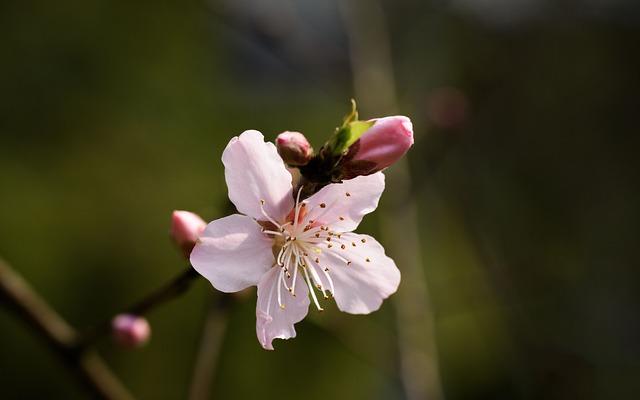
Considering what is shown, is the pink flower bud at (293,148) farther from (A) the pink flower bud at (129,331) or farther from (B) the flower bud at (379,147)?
(A) the pink flower bud at (129,331)

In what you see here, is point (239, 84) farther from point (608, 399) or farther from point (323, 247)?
point (323, 247)

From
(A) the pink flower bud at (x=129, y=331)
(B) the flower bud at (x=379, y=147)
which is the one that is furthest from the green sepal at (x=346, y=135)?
(A) the pink flower bud at (x=129, y=331)

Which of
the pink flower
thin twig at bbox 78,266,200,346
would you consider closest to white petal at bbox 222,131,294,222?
the pink flower

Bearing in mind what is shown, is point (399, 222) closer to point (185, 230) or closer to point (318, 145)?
point (185, 230)

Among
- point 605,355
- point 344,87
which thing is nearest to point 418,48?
point 344,87

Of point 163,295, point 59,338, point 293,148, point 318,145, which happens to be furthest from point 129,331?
point 318,145
